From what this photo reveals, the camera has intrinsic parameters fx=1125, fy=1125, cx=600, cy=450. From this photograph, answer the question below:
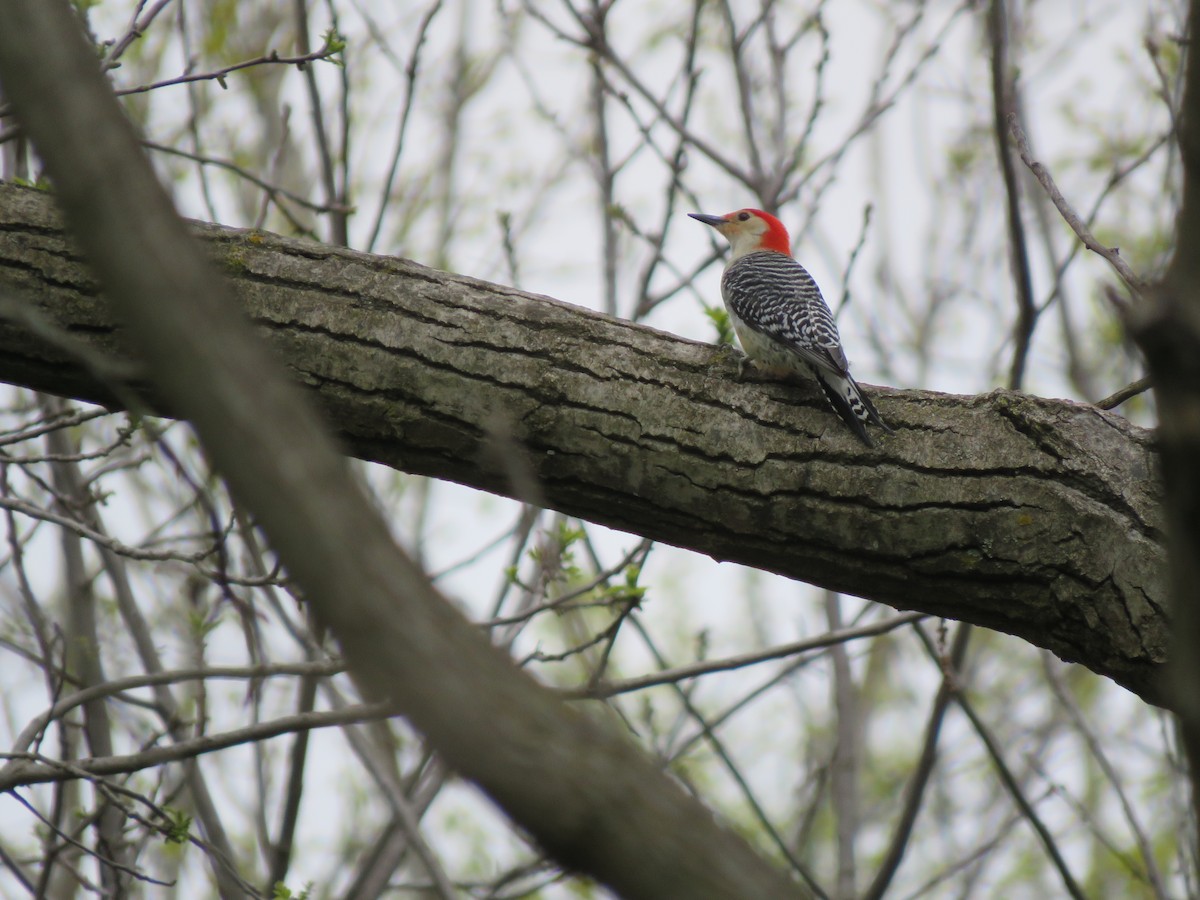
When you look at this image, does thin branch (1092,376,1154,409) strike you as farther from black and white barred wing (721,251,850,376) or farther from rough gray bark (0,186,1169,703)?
black and white barred wing (721,251,850,376)

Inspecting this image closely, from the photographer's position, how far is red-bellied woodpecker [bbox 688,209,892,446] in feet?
12.8

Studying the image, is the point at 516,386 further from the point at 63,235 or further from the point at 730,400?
the point at 63,235

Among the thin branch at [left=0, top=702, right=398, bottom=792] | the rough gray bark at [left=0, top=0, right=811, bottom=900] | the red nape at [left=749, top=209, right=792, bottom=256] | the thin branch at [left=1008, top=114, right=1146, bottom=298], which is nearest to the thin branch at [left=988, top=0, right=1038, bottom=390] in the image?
the thin branch at [left=1008, top=114, right=1146, bottom=298]

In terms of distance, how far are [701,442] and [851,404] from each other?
0.56m

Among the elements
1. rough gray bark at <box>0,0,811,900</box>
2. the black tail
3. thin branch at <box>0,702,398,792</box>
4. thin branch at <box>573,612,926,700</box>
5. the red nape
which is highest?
the red nape

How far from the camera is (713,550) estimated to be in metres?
3.61

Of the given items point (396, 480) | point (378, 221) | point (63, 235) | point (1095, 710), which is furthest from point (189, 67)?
point (1095, 710)

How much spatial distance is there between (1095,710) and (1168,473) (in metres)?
13.0

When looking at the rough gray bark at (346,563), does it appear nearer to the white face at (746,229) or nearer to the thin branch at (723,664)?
the thin branch at (723,664)

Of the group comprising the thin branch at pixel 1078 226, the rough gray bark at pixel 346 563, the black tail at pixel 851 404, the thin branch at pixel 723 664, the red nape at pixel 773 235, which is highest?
the red nape at pixel 773 235

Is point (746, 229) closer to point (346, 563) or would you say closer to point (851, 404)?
point (851, 404)

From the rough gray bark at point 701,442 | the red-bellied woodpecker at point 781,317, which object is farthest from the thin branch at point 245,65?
the red-bellied woodpecker at point 781,317

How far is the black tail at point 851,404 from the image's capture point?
144 inches

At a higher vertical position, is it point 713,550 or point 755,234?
point 755,234
